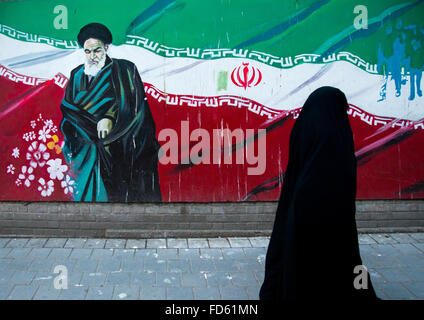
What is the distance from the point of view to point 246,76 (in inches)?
210

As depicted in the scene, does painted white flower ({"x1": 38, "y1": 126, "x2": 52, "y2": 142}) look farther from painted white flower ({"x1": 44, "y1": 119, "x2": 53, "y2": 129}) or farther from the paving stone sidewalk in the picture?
the paving stone sidewalk

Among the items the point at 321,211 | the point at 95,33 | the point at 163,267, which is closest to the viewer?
the point at 321,211

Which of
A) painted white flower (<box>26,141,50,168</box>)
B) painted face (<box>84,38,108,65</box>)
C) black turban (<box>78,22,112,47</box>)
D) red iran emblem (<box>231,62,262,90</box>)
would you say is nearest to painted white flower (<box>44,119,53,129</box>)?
painted white flower (<box>26,141,50,168</box>)

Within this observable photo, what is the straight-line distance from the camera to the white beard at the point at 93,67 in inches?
209

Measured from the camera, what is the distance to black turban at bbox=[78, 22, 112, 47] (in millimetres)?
5230

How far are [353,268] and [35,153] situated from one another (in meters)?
4.01

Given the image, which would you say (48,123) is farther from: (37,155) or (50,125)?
(37,155)

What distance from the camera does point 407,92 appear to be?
545cm

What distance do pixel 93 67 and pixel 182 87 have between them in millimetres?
1114

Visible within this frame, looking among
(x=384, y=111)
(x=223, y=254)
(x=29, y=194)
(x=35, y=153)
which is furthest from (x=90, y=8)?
(x=384, y=111)

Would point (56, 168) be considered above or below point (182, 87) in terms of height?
below

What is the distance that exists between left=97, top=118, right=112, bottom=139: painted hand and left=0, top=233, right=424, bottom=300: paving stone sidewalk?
4.28ft

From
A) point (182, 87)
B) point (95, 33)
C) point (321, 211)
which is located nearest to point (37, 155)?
point (95, 33)

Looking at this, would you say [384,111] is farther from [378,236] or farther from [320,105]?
[320,105]
